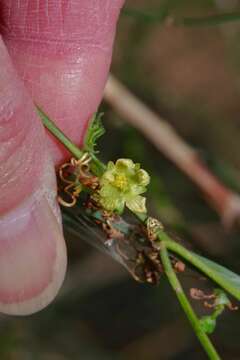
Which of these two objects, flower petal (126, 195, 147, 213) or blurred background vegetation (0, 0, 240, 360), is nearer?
flower petal (126, 195, 147, 213)

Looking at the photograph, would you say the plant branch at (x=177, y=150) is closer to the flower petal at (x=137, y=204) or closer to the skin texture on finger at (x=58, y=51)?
the skin texture on finger at (x=58, y=51)

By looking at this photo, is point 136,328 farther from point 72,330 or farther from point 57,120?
point 57,120

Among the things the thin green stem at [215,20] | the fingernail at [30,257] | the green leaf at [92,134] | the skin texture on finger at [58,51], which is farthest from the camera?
the thin green stem at [215,20]

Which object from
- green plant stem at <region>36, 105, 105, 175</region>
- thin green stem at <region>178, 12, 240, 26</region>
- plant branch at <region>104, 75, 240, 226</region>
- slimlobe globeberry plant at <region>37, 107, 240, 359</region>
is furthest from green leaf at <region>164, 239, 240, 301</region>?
plant branch at <region>104, 75, 240, 226</region>

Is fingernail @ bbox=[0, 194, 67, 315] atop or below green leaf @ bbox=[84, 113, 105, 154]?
below

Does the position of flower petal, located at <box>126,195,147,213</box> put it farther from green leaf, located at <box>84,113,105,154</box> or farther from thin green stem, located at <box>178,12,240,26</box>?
thin green stem, located at <box>178,12,240,26</box>

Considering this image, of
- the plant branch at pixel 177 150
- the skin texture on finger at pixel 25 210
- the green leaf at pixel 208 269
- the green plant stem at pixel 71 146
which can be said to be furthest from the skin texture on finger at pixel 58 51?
the plant branch at pixel 177 150

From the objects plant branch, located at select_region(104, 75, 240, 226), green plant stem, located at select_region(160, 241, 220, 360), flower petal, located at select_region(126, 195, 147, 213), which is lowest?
plant branch, located at select_region(104, 75, 240, 226)
